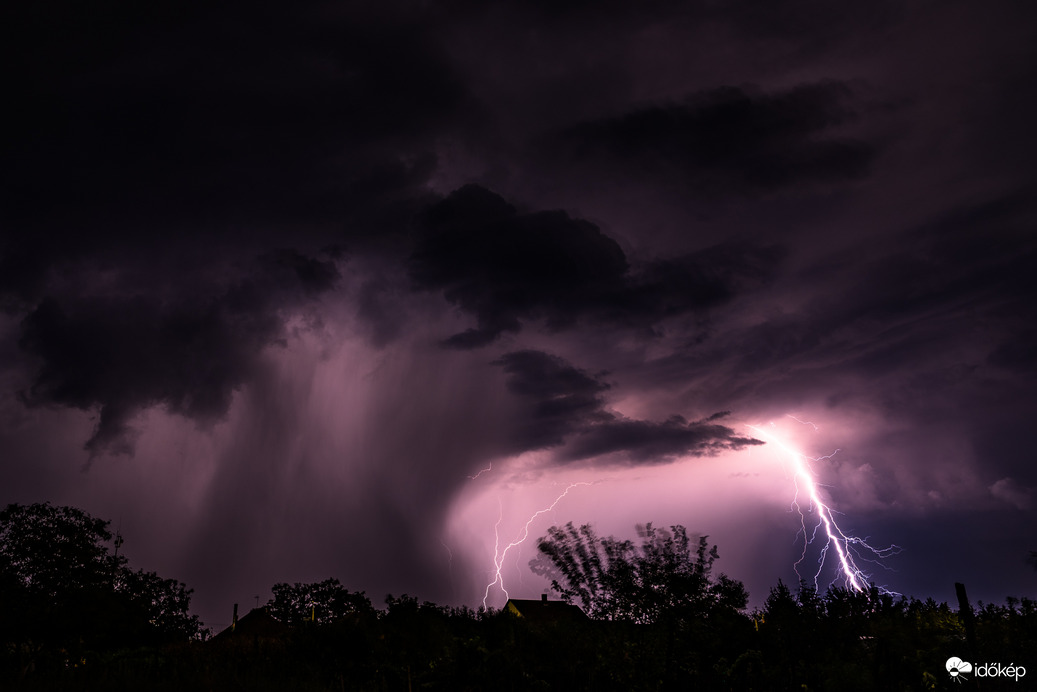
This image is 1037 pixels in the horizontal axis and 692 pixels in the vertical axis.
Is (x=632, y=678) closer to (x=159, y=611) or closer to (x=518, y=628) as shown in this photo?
(x=518, y=628)

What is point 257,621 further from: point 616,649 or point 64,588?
point 616,649

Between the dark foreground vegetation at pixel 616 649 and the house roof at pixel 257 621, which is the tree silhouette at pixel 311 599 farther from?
the dark foreground vegetation at pixel 616 649

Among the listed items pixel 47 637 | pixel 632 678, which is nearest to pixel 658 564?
pixel 632 678

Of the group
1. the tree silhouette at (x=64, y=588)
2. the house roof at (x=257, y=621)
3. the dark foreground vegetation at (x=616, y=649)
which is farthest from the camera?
the house roof at (x=257, y=621)

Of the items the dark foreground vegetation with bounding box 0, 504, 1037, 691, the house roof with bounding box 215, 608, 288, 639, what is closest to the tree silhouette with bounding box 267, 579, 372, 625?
the house roof with bounding box 215, 608, 288, 639

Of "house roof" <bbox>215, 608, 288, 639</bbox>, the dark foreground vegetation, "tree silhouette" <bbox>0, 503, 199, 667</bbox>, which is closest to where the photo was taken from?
the dark foreground vegetation

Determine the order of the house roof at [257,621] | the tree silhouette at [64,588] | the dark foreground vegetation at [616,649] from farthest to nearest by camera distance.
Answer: the house roof at [257,621] < the tree silhouette at [64,588] < the dark foreground vegetation at [616,649]

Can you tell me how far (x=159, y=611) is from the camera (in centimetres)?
4556

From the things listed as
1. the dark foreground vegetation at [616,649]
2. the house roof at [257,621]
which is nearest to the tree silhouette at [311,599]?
the house roof at [257,621]

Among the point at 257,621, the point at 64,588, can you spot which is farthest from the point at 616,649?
the point at 257,621

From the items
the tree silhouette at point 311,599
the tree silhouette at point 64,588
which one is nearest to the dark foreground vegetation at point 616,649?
the tree silhouette at point 64,588

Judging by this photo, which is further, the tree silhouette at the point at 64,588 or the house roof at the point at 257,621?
the house roof at the point at 257,621

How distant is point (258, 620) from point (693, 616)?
6023 cm

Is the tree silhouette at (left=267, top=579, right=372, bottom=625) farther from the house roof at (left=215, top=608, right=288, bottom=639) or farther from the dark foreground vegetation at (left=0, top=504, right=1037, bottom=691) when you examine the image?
the dark foreground vegetation at (left=0, top=504, right=1037, bottom=691)
